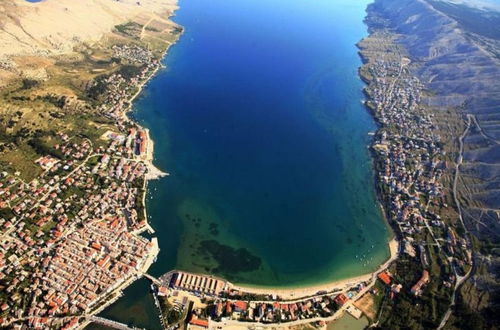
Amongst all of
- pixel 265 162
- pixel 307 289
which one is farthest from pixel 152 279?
pixel 265 162

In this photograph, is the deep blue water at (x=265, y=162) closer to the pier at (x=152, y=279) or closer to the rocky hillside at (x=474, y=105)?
the pier at (x=152, y=279)

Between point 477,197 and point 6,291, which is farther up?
point 477,197

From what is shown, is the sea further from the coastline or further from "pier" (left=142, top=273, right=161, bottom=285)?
the coastline

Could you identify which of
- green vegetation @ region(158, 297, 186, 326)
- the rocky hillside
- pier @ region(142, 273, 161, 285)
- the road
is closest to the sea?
pier @ region(142, 273, 161, 285)

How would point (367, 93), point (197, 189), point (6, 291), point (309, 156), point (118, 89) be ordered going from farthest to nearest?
point (367, 93), point (118, 89), point (309, 156), point (197, 189), point (6, 291)

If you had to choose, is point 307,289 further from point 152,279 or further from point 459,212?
point 459,212

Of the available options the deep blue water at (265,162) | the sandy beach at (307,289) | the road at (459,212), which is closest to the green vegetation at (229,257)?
the deep blue water at (265,162)

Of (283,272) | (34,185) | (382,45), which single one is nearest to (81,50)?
(34,185)

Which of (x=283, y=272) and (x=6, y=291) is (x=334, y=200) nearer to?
(x=283, y=272)
